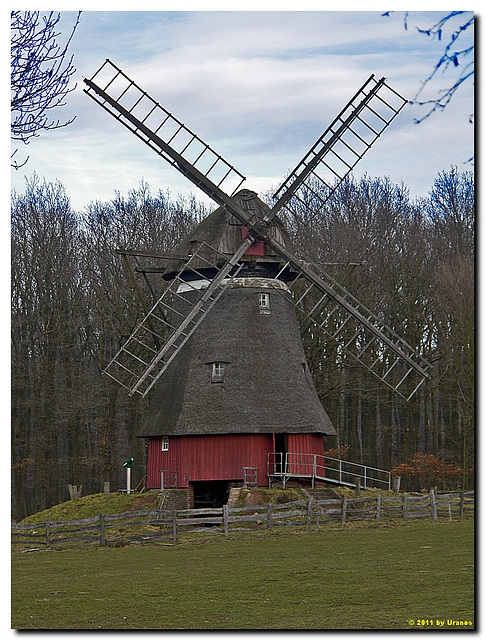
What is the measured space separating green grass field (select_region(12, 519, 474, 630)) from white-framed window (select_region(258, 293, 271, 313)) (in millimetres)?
5851

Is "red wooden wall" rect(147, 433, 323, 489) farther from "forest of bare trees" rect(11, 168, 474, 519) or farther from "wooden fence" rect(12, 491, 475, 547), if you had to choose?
"forest of bare trees" rect(11, 168, 474, 519)

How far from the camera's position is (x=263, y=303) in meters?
22.6

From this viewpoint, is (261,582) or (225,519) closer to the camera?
(261,582)

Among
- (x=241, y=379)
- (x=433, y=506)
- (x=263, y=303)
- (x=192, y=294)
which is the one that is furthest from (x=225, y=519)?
(x=192, y=294)

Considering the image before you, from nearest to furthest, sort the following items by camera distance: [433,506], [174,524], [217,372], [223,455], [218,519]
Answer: [174,524] < [218,519] < [433,506] < [223,455] < [217,372]

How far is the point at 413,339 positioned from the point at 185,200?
13.8m

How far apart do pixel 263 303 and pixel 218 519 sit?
5770mm

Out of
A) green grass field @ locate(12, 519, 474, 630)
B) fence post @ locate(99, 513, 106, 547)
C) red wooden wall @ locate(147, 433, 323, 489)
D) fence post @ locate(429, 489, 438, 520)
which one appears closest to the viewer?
green grass field @ locate(12, 519, 474, 630)

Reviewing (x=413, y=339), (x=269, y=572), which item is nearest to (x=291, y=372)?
(x=413, y=339)

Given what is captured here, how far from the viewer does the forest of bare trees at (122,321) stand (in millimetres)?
27500

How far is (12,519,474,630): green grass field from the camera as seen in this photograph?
9.76 m

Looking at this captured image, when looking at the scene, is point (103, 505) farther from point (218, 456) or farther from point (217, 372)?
point (217, 372)

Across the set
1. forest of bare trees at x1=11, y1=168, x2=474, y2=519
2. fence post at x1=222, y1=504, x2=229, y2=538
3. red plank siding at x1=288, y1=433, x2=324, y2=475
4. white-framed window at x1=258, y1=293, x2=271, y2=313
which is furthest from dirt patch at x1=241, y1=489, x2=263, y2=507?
forest of bare trees at x1=11, y1=168, x2=474, y2=519

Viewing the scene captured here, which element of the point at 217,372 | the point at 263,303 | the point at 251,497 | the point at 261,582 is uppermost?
the point at 263,303
